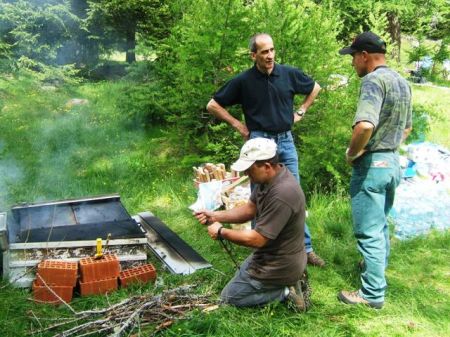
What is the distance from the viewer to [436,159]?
7441 millimetres

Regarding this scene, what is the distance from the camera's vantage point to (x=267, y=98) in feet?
14.6

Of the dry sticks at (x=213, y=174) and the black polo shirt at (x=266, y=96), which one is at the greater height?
the black polo shirt at (x=266, y=96)

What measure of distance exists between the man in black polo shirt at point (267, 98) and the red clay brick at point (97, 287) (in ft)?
6.62

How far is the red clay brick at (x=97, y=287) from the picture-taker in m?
4.05

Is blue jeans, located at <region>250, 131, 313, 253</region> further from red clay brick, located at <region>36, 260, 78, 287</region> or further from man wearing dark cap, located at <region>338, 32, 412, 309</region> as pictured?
red clay brick, located at <region>36, 260, 78, 287</region>

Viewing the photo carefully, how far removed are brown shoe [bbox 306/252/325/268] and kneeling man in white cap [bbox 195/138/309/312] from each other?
2.69 ft

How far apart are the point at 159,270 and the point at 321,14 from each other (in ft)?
15.8

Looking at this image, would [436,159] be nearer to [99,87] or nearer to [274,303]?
[274,303]

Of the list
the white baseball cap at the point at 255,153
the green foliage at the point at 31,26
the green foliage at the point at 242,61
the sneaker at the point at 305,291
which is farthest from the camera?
the green foliage at the point at 31,26

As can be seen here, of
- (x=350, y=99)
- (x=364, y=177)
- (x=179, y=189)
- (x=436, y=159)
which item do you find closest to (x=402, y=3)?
(x=436, y=159)

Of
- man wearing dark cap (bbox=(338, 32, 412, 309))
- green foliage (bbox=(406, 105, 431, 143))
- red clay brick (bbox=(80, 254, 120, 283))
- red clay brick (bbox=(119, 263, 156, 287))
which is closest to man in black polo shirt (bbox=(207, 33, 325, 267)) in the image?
man wearing dark cap (bbox=(338, 32, 412, 309))

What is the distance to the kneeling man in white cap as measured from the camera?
3.32 m

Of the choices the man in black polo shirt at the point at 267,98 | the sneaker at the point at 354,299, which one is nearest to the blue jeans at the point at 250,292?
the sneaker at the point at 354,299

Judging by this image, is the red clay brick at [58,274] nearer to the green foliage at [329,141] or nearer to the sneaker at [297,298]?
the sneaker at [297,298]
